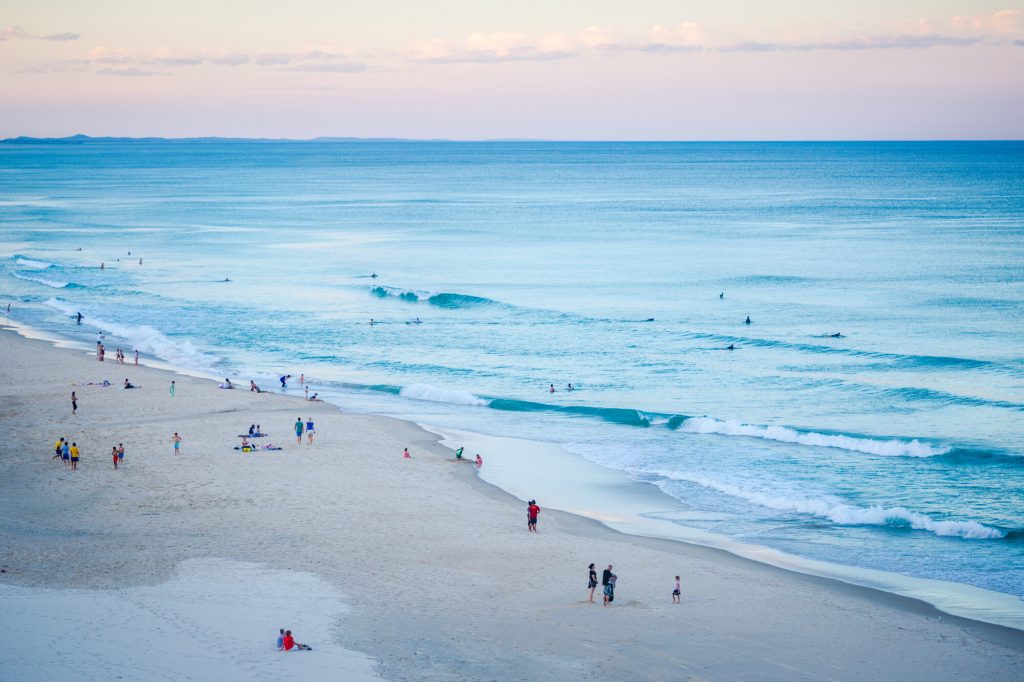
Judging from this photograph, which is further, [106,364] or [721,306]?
[721,306]

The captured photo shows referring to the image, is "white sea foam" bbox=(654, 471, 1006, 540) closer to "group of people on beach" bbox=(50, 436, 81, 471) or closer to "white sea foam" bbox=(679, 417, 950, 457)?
"white sea foam" bbox=(679, 417, 950, 457)

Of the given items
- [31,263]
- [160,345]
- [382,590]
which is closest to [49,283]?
[31,263]

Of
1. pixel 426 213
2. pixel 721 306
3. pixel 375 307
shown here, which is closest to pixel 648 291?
pixel 721 306

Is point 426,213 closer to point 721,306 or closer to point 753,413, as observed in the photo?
point 721,306

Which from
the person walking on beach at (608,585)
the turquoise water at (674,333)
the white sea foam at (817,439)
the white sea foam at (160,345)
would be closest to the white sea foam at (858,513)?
the turquoise water at (674,333)

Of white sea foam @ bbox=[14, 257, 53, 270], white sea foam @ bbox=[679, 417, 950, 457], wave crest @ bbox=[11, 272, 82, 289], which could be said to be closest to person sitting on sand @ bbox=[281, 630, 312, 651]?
white sea foam @ bbox=[679, 417, 950, 457]

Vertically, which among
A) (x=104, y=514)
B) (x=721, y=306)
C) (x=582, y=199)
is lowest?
(x=104, y=514)

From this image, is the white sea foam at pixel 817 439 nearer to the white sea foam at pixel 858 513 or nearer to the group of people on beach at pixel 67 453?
the white sea foam at pixel 858 513
